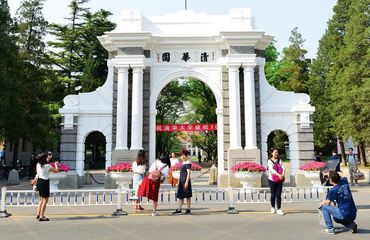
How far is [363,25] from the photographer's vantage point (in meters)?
26.8

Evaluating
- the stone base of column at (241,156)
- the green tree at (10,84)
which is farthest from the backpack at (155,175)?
the green tree at (10,84)

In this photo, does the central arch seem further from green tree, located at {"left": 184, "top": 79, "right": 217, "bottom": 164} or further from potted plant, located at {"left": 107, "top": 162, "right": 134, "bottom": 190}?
green tree, located at {"left": 184, "top": 79, "right": 217, "bottom": 164}

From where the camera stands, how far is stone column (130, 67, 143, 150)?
15.0 m

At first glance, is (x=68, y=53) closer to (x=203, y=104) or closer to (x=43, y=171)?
(x=203, y=104)

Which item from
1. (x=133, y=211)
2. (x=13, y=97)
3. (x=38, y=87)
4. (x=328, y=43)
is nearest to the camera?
(x=133, y=211)

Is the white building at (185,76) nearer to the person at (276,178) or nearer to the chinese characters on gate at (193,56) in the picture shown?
the chinese characters on gate at (193,56)

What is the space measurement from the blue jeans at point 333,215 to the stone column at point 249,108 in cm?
821

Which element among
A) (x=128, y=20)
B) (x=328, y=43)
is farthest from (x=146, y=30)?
(x=328, y=43)

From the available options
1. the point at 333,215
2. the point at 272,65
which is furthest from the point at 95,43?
the point at 333,215

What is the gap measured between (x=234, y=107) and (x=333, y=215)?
887cm

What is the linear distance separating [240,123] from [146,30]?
19.1 feet

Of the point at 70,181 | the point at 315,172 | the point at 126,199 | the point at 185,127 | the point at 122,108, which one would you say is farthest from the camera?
the point at 185,127

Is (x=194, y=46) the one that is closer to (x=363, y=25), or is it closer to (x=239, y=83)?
(x=239, y=83)

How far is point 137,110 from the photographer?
1508cm
